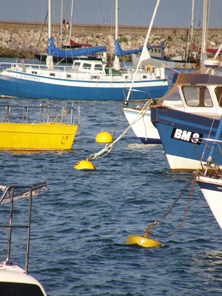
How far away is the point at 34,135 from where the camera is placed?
51.0 feet

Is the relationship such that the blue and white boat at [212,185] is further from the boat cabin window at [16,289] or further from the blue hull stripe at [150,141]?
the blue hull stripe at [150,141]

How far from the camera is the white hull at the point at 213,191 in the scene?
7584mm

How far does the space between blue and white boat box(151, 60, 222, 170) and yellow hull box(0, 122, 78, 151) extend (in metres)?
3.98

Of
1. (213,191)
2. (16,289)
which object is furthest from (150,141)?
(16,289)

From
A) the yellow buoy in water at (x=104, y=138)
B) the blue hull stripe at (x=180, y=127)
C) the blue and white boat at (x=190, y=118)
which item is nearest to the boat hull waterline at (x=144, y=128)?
the yellow buoy in water at (x=104, y=138)

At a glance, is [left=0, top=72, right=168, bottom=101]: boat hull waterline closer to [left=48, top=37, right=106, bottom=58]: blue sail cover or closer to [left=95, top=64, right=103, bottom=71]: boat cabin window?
[left=95, top=64, right=103, bottom=71]: boat cabin window

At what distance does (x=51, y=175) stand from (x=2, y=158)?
2537 millimetres

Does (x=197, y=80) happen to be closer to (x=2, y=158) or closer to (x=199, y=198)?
(x=199, y=198)

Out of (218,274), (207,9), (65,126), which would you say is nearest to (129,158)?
(65,126)

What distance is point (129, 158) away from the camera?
52.9ft

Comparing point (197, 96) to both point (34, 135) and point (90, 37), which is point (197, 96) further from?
point (90, 37)

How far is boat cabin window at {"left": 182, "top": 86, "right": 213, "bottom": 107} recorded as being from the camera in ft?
44.3

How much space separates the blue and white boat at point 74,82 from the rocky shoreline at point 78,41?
193 feet

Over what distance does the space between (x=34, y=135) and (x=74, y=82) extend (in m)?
16.1
